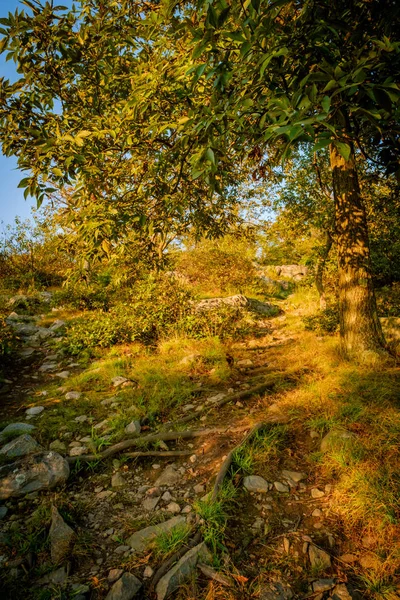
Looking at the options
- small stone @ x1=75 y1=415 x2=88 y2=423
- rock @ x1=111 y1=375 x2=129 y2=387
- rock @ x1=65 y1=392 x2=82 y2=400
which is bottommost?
small stone @ x1=75 y1=415 x2=88 y2=423

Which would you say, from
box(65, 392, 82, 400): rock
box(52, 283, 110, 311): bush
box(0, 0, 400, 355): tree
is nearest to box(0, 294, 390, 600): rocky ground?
box(65, 392, 82, 400): rock

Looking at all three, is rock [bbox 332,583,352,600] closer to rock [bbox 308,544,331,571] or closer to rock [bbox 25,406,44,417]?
rock [bbox 308,544,331,571]

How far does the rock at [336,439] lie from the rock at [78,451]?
9.12ft

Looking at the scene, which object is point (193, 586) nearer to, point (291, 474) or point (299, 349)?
point (291, 474)

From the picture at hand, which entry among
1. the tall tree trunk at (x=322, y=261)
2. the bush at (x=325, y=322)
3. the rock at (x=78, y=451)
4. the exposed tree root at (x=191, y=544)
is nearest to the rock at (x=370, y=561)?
the exposed tree root at (x=191, y=544)

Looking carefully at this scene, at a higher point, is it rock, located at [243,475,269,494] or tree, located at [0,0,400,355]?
tree, located at [0,0,400,355]

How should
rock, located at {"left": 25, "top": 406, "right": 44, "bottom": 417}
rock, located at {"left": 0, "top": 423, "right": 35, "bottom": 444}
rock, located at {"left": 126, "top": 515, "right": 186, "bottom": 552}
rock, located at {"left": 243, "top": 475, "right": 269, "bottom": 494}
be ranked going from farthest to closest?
rock, located at {"left": 25, "top": 406, "right": 44, "bottom": 417}
rock, located at {"left": 0, "top": 423, "right": 35, "bottom": 444}
rock, located at {"left": 243, "top": 475, "right": 269, "bottom": 494}
rock, located at {"left": 126, "top": 515, "right": 186, "bottom": 552}

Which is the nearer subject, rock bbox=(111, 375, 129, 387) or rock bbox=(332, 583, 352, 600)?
rock bbox=(332, 583, 352, 600)

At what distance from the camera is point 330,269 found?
9.27 meters

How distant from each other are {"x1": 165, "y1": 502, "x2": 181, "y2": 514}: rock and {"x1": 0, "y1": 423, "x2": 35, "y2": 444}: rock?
91.4 inches

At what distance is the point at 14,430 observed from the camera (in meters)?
4.03

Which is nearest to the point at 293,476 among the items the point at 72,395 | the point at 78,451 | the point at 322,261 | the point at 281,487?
the point at 281,487

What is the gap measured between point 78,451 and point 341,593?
298 centimetres

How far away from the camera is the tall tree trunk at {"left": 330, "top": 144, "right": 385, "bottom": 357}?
5074 millimetres
